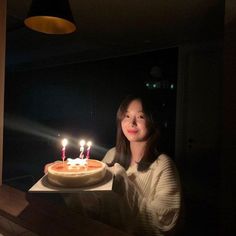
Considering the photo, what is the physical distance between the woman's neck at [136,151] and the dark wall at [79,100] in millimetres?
96

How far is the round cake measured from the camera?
719 mm

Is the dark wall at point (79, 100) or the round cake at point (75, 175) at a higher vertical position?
the dark wall at point (79, 100)

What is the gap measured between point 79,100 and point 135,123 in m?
0.34

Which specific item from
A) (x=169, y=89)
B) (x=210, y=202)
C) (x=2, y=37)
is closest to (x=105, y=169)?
(x=169, y=89)

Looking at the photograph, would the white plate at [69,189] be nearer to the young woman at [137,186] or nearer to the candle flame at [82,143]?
the young woman at [137,186]

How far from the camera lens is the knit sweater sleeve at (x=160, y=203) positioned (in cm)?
76

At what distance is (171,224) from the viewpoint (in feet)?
2.51

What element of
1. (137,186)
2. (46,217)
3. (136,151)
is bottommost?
(46,217)

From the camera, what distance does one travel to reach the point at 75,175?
723 mm

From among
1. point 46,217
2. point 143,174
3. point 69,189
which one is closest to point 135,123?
point 143,174

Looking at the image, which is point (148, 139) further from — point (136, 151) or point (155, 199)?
point (155, 199)

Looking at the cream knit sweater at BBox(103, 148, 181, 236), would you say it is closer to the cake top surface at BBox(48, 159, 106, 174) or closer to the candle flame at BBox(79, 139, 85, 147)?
the cake top surface at BBox(48, 159, 106, 174)

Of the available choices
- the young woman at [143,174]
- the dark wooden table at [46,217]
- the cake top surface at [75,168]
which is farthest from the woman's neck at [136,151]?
the dark wooden table at [46,217]

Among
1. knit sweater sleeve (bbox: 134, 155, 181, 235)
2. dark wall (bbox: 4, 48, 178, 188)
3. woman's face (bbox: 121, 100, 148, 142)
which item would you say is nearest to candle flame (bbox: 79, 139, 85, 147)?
dark wall (bbox: 4, 48, 178, 188)
